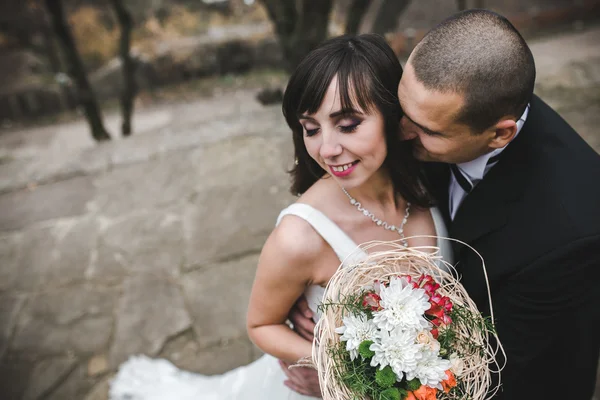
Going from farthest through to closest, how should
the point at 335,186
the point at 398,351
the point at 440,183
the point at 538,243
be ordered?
the point at 440,183
the point at 335,186
the point at 538,243
the point at 398,351

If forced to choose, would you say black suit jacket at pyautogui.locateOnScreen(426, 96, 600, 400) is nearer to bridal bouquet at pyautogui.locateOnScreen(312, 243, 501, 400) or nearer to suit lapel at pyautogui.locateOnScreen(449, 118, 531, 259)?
suit lapel at pyautogui.locateOnScreen(449, 118, 531, 259)

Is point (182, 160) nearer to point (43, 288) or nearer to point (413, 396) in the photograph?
point (43, 288)

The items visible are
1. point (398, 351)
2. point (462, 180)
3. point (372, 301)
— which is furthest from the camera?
point (462, 180)

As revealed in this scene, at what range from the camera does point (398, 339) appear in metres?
1.22

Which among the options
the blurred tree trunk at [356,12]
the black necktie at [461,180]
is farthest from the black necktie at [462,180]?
the blurred tree trunk at [356,12]

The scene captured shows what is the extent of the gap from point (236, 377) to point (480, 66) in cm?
198

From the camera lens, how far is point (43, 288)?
139 inches

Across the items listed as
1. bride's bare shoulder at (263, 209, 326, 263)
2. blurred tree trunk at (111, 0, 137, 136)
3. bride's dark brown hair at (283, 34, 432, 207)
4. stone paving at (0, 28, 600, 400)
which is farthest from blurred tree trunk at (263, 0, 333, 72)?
blurred tree trunk at (111, 0, 137, 136)

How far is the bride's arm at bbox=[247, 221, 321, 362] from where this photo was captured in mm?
1682

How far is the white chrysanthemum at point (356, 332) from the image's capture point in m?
1.27

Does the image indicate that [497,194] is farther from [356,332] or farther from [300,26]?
[300,26]

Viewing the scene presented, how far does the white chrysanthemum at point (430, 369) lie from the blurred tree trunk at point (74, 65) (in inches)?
217

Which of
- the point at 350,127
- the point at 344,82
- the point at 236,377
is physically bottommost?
the point at 236,377

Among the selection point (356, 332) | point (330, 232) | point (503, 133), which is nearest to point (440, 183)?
point (503, 133)
